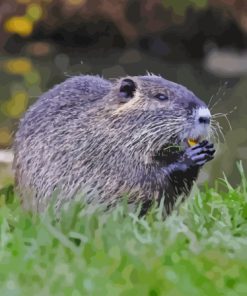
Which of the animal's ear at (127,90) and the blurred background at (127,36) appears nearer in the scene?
the animal's ear at (127,90)

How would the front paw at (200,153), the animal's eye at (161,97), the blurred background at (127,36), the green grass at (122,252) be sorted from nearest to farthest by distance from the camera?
1. the green grass at (122,252)
2. the front paw at (200,153)
3. the animal's eye at (161,97)
4. the blurred background at (127,36)

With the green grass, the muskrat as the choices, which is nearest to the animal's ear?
the muskrat

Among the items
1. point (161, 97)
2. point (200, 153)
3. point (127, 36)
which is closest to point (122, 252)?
point (200, 153)

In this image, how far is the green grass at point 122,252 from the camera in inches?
160

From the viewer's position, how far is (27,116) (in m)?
5.57

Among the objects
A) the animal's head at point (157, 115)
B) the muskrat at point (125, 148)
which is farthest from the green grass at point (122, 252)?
the animal's head at point (157, 115)

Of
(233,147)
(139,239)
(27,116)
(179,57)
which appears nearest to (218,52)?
(179,57)

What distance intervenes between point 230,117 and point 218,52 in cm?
580

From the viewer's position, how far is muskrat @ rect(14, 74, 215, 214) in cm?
514

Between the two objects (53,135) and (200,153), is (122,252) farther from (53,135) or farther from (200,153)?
(53,135)

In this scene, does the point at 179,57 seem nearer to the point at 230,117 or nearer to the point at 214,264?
the point at 230,117

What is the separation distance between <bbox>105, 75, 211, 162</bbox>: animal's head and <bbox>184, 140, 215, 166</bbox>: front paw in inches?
1.8

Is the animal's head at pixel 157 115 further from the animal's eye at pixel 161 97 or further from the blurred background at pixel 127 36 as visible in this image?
the blurred background at pixel 127 36

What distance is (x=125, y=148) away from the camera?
5.16 m
